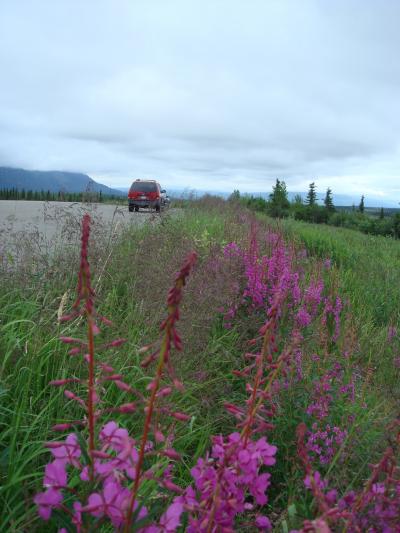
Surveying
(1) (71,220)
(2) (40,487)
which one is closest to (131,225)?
(1) (71,220)

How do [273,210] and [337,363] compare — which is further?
[273,210]

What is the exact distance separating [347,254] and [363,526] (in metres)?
9.10

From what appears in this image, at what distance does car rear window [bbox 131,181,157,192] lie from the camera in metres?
23.1

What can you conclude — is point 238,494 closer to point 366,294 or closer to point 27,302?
point 27,302

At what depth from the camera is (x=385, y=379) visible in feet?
14.1

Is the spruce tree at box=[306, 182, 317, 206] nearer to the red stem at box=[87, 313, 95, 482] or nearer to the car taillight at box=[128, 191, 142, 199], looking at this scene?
the car taillight at box=[128, 191, 142, 199]

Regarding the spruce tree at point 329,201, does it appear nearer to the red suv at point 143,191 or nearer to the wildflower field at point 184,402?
the red suv at point 143,191

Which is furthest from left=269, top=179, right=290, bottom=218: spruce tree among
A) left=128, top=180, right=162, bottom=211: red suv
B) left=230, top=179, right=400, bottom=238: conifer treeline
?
left=128, top=180, right=162, bottom=211: red suv

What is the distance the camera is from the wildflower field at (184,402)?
1047mm

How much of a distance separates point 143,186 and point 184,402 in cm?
2089

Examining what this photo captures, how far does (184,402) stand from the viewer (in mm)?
3131

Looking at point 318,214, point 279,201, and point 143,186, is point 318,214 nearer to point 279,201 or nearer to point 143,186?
point 279,201

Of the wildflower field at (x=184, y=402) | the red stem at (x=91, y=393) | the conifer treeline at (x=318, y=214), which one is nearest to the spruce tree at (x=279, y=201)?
the conifer treeline at (x=318, y=214)

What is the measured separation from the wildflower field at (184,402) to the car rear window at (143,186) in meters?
17.2
